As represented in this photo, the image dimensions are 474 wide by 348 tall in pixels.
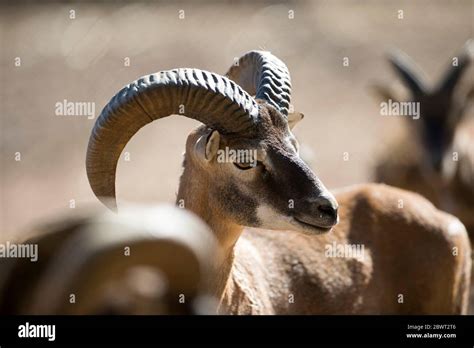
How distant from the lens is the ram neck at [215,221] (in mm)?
7535

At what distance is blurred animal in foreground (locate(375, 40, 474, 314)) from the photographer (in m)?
15.7

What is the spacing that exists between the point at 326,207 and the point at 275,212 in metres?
0.34

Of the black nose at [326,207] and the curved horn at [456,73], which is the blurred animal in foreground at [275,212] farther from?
the curved horn at [456,73]

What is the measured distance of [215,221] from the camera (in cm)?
754

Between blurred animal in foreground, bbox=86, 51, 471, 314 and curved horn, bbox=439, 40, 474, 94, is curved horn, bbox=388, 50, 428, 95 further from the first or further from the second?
blurred animal in foreground, bbox=86, 51, 471, 314

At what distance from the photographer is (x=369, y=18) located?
2936 cm

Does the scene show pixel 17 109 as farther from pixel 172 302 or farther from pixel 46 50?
pixel 172 302

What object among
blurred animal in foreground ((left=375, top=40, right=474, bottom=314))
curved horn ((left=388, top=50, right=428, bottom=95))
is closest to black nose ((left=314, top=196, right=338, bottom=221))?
blurred animal in foreground ((left=375, top=40, right=474, bottom=314))

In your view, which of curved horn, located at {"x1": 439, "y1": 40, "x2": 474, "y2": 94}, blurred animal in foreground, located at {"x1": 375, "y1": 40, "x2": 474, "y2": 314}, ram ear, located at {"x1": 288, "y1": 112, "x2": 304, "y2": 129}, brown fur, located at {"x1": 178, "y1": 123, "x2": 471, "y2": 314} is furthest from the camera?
curved horn, located at {"x1": 439, "y1": 40, "x2": 474, "y2": 94}

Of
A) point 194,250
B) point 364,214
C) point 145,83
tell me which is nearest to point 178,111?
point 145,83

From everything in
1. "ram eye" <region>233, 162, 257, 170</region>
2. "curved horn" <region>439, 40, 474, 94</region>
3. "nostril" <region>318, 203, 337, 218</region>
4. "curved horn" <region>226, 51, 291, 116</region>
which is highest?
"curved horn" <region>439, 40, 474, 94</region>

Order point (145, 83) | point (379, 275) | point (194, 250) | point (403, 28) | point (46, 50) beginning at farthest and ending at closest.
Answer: point (403, 28) < point (46, 50) < point (379, 275) < point (145, 83) < point (194, 250)

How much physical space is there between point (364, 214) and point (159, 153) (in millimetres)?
13449

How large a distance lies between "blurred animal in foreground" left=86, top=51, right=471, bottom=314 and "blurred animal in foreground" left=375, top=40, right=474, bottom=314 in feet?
20.0
